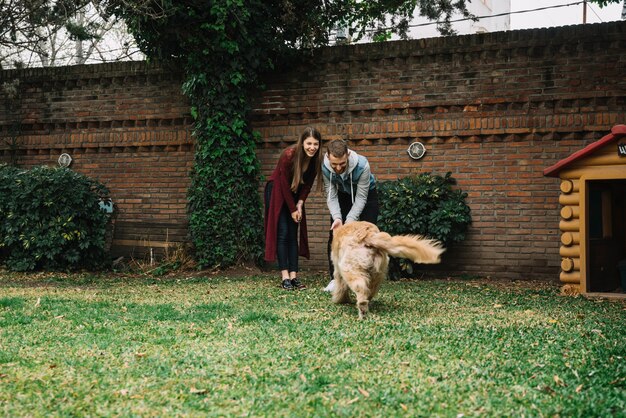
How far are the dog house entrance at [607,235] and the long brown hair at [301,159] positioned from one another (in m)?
3.17

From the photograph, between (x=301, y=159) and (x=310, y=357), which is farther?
(x=301, y=159)

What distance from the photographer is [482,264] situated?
9.45m

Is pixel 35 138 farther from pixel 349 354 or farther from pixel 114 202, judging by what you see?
pixel 349 354

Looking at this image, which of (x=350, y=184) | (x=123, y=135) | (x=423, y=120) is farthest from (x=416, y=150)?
(x=123, y=135)

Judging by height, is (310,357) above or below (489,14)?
below

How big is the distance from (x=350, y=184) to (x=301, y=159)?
74 centimetres

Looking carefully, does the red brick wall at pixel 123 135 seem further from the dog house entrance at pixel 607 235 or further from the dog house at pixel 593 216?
the dog house entrance at pixel 607 235

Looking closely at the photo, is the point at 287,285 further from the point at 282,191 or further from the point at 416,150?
the point at 416,150

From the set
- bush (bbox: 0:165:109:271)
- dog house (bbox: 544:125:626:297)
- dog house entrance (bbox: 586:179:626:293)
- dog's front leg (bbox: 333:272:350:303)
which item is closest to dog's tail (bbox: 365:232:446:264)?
dog's front leg (bbox: 333:272:350:303)

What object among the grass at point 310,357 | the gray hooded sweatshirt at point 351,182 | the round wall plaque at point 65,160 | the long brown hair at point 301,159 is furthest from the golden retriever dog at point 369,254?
the round wall plaque at point 65,160

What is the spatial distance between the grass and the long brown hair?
143cm

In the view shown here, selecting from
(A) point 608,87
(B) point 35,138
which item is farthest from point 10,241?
(A) point 608,87

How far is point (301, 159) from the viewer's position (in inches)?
300

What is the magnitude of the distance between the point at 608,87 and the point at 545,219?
1.92 m
